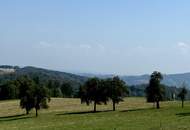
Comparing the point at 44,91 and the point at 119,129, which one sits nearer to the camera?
the point at 119,129

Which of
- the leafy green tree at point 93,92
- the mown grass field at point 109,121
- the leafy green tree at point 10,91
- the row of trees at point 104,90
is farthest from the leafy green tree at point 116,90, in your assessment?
the leafy green tree at point 10,91

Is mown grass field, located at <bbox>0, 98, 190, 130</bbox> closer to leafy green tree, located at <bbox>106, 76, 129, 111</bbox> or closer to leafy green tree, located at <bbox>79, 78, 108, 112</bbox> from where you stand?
leafy green tree, located at <bbox>79, 78, 108, 112</bbox>

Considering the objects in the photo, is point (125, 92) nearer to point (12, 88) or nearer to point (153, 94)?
point (153, 94)

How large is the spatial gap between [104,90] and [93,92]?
262cm

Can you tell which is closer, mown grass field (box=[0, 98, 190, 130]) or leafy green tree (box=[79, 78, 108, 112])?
mown grass field (box=[0, 98, 190, 130])

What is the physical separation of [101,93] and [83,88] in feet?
15.0

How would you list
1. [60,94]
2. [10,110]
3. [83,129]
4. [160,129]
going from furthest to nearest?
[60,94], [10,110], [83,129], [160,129]

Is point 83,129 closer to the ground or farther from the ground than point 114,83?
closer to the ground

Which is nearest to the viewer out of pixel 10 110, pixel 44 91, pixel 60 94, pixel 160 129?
pixel 160 129

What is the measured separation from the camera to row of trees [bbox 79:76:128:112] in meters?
106

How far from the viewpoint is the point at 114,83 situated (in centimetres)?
10819

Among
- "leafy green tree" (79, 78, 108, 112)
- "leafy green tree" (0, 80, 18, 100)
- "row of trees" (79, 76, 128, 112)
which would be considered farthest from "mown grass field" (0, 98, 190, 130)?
"leafy green tree" (0, 80, 18, 100)

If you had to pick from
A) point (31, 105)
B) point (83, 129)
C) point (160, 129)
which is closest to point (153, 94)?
point (31, 105)

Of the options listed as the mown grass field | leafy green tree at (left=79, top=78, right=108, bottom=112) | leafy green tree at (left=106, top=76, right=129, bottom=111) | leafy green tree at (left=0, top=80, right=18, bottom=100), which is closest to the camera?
the mown grass field
